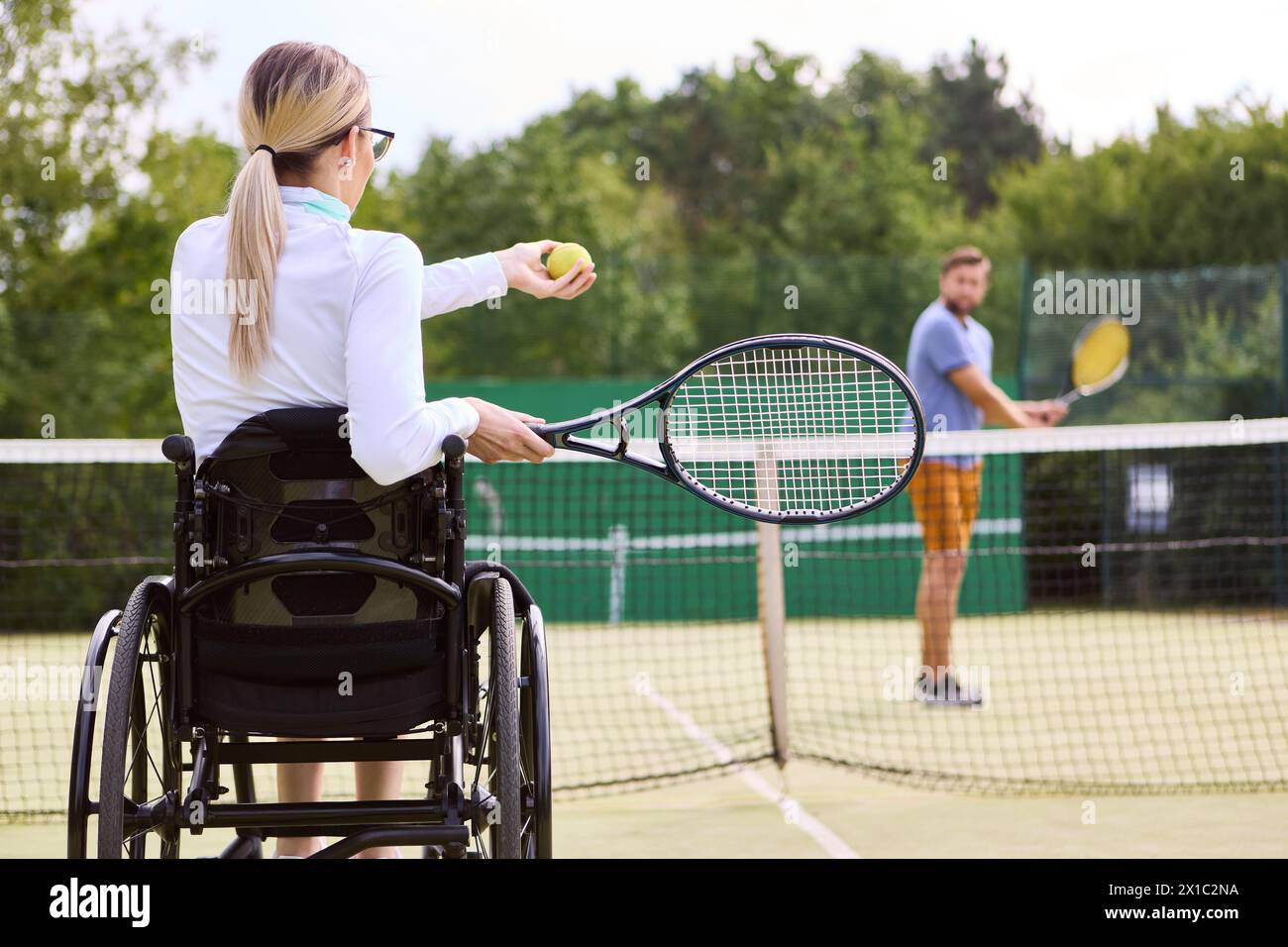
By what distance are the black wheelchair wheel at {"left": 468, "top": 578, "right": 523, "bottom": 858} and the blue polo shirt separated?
372 cm

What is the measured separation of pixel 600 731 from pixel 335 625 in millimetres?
3918

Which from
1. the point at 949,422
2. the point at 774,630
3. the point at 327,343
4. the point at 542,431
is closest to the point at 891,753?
the point at 774,630

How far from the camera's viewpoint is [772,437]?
107 inches

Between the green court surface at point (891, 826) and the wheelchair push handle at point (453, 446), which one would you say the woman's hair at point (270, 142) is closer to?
the wheelchair push handle at point (453, 446)

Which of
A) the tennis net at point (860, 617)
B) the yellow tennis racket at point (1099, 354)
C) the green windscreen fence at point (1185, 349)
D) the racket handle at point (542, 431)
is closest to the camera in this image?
the racket handle at point (542, 431)

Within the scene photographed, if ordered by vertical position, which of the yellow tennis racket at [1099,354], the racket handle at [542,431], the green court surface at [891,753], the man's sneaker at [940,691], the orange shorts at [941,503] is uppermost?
the yellow tennis racket at [1099,354]

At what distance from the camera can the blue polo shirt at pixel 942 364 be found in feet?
19.1

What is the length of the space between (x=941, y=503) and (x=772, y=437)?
2972mm

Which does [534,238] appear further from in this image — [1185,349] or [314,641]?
[314,641]

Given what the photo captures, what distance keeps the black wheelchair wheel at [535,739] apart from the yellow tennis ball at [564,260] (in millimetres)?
593

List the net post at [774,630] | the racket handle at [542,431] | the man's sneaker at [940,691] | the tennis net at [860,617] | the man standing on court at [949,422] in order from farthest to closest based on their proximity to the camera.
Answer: the man standing on court at [949,422] < the man's sneaker at [940,691] < the tennis net at [860,617] < the net post at [774,630] < the racket handle at [542,431]

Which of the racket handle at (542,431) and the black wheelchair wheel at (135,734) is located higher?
the racket handle at (542,431)

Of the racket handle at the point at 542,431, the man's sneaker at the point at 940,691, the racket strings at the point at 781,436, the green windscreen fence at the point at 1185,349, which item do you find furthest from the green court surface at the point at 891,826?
the green windscreen fence at the point at 1185,349
